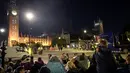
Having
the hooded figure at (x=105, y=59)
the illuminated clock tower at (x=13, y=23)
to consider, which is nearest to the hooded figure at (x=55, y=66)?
the hooded figure at (x=105, y=59)

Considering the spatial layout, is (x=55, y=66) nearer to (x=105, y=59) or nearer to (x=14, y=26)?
(x=105, y=59)

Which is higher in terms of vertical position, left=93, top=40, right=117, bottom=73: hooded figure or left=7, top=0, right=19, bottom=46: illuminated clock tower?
left=7, top=0, right=19, bottom=46: illuminated clock tower

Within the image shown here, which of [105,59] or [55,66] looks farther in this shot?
[55,66]

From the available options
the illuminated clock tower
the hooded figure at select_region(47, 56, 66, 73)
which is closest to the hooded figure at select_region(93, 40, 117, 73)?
the hooded figure at select_region(47, 56, 66, 73)

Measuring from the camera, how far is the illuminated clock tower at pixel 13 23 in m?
108

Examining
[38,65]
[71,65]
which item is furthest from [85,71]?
[38,65]

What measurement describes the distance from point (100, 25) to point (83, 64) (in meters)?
82.1

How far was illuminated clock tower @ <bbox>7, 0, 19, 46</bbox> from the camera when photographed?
107613mm

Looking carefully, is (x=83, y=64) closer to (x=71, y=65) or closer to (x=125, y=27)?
(x=71, y=65)

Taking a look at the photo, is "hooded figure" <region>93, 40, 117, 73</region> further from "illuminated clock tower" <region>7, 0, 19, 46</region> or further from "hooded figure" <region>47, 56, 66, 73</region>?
"illuminated clock tower" <region>7, 0, 19, 46</region>

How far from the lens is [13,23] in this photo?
112312mm

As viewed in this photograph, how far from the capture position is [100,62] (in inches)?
233

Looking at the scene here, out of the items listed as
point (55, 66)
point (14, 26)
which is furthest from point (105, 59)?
point (14, 26)

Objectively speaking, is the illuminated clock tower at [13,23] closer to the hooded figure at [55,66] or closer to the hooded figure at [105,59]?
the hooded figure at [55,66]
